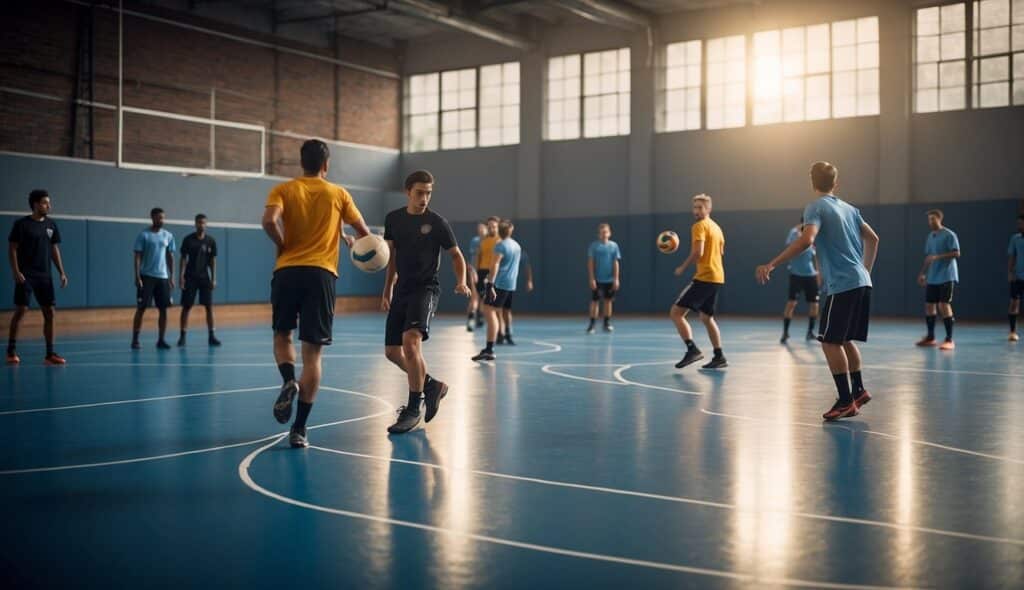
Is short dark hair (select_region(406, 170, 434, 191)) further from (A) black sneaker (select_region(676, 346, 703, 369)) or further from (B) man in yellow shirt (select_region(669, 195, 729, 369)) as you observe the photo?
(A) black sneaker (select_region(676, 346, 703, 369))

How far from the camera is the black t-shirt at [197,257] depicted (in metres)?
15.6

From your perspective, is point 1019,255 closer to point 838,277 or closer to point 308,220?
point 838,277

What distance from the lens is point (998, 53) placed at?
22.2m

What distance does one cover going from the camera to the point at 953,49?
74.5 ft

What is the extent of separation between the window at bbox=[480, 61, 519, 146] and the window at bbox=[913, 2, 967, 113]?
433 inches

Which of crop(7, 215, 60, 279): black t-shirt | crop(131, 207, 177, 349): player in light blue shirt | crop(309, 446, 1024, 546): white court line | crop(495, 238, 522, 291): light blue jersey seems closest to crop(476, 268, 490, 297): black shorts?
crop(495, 238, 522, 291): light blue jersey

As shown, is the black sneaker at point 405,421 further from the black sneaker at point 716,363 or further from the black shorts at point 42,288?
the black shorts at point 42,288

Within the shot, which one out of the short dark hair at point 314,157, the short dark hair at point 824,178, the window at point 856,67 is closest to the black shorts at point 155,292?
the short dark hair at point 314,157

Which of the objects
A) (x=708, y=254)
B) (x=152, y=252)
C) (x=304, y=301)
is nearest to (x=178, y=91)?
(x=152, y=252)

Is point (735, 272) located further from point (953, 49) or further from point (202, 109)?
point (202, 109)

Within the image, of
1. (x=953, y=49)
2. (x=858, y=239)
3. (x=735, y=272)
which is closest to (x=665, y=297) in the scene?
(x=735, y=272)

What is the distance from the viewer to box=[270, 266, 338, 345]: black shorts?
640cm

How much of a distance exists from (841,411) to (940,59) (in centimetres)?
1818

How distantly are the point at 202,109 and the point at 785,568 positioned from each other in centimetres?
2320
